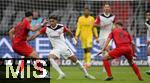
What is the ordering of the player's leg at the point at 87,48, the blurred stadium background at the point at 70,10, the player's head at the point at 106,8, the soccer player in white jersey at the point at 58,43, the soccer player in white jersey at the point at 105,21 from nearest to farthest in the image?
the soccer player in white jersey at the point at 58,43 → the player's head at the point at 106,8 → the soccer player in white jersey at the point at 105,21 → the player's leg at the point at 87,48 → the blurred stadium background at the point at 70,10

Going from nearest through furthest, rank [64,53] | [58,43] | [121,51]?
[121,51]
[64,53]
[58,43]

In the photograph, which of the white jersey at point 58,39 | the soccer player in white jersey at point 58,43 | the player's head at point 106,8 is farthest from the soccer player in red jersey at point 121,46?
the player's head at point 106,8

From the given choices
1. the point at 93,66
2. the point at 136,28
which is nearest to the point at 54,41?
the point at 93,66

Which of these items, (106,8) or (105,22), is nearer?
(106,8)

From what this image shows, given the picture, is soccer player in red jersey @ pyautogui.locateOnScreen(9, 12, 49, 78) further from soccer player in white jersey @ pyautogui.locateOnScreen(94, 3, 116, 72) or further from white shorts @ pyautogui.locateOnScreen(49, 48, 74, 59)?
soccer player in white jersey @ pyautogui.locateOnScreen(94, 3, 116, 72)

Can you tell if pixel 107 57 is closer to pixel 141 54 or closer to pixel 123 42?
pixel 123 42

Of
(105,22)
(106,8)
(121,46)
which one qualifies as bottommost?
(121,46)

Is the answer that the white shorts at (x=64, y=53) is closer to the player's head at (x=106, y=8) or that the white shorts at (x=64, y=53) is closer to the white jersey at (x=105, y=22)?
the player's head at (x=106, y=8)

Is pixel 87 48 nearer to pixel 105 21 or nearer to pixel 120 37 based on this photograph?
pixel 105 21

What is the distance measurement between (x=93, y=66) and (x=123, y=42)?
27.6 ft

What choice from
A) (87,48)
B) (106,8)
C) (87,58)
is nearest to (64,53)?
(106,8)

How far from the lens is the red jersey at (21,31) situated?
17.4 meters

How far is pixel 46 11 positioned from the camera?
26.6 meters

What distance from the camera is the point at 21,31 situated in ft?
57.5
